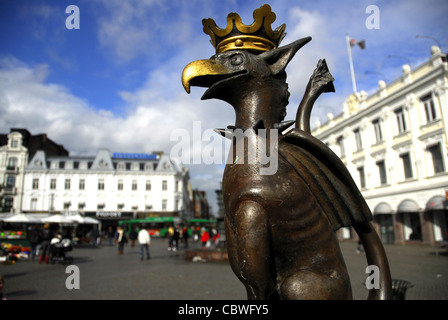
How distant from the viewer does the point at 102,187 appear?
43.8 meters

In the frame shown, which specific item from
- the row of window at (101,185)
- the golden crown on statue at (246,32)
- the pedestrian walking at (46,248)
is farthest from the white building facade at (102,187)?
the golden crown on statue at (246,32)

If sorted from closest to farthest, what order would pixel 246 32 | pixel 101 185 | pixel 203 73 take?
pixel 203 73 < pixel 246 32 < pixel 101 185

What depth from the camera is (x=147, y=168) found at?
4572 centimetres

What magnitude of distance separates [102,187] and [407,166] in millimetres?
37608

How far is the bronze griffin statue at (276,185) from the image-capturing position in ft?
4.91

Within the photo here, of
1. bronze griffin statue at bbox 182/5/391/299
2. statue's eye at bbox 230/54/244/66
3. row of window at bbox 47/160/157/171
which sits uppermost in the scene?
row of window at bbox 47/160/157/171

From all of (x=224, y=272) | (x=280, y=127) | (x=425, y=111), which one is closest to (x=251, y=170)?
(x=280, y=127)

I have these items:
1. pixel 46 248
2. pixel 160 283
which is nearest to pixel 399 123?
pixel 160 283

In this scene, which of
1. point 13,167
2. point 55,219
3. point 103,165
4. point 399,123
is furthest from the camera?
point 103,165

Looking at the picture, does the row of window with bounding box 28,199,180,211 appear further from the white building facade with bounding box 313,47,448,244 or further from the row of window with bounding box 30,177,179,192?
the white building facade with bounding box 313,47,448,244

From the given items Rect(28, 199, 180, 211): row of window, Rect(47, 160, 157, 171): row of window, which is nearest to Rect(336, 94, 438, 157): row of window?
Rect(28, 199, 180, 211): row of window

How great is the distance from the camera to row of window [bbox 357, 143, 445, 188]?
59.7 ft

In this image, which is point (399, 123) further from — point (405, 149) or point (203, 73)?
point (203, 73)
